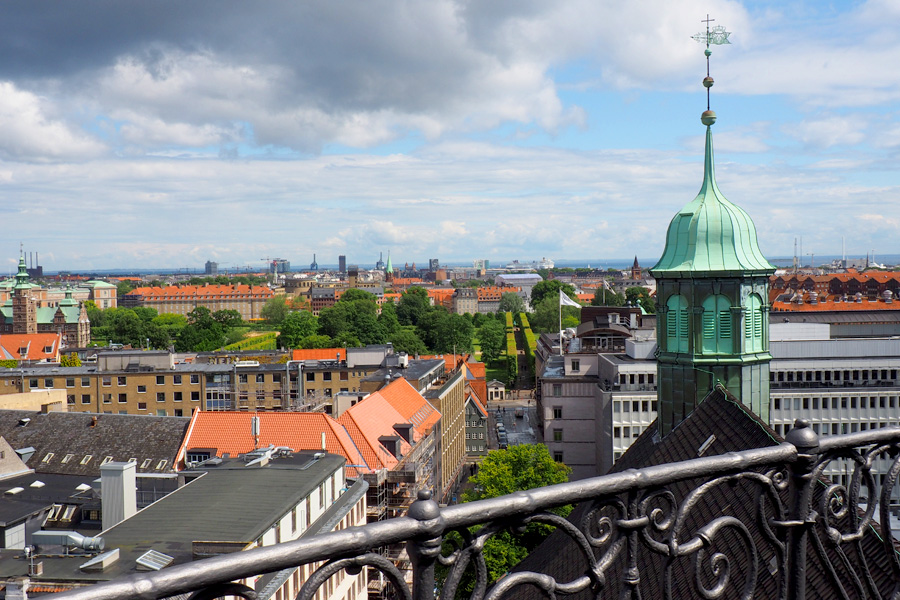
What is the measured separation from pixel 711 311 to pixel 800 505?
14125 mm

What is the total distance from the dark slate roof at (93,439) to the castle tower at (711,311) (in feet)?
73.6

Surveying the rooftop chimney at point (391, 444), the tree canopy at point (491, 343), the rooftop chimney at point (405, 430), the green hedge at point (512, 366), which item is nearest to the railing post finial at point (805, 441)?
the rooftop chimney at point (391, 444)

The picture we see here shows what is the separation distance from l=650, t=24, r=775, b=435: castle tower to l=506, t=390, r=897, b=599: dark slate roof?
1637 millimetres

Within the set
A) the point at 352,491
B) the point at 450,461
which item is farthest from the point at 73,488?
the point at 450,461

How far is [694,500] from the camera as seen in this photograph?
3502 mm

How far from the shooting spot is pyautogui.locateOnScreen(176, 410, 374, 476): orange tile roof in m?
32.7

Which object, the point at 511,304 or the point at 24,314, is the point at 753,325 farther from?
the point at 511,304

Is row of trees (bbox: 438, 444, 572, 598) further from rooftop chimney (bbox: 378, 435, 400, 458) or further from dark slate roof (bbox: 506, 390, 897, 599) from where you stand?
dark slate roof (bbox: 506, 390, 897, 599)

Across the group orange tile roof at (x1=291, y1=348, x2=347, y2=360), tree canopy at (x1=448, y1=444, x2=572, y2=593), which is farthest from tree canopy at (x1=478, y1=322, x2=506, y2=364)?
tree canopy at (x1=448, y1=444, x2=572, y2=593)

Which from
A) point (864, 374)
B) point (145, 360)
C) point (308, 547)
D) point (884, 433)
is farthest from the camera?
point (145, 360)

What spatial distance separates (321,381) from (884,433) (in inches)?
2350

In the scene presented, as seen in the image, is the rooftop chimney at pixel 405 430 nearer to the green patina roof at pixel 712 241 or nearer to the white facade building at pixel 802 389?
the white facade building at pixel 802 389

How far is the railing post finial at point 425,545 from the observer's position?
279cm

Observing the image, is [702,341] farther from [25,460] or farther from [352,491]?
[25,460]
